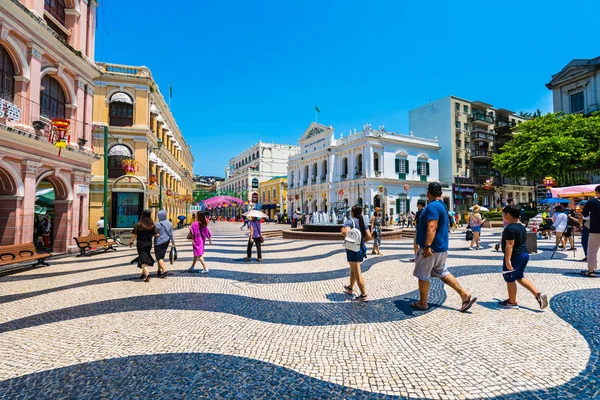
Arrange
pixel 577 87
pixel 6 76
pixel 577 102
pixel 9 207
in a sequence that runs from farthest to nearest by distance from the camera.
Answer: pixel 577 102 → pixel 577 87 → pixel 9 207 → pixel 6 76

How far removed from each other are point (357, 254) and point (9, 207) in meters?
11.3

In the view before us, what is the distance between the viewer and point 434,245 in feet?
15.4

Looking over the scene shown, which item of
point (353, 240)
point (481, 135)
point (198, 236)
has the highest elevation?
point (481, 135)

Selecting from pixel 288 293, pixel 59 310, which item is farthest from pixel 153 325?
pixel 288 293

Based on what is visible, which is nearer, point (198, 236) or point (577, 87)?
point (198, 236)

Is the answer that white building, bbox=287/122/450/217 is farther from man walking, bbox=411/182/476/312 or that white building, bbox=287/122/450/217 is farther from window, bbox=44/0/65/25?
man walking, bbox=411/182/476/312

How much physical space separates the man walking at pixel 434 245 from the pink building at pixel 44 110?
11.5 metres

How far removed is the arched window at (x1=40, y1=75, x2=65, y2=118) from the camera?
39.4 ft

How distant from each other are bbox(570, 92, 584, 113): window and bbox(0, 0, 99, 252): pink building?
156 feet

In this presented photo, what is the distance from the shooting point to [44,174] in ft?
38.0

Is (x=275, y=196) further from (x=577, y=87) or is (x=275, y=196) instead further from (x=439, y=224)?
(x=439, y=224)

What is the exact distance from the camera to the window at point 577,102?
37.5 m

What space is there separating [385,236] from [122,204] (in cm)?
1395

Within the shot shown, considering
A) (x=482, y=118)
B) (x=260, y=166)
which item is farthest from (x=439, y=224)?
(x=260, y=166)
